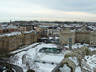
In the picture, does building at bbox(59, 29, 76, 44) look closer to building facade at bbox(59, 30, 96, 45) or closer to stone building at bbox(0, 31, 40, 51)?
building facade at bbox(59, 30, 96, 45)

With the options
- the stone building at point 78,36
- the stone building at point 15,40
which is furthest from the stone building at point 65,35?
the stone building at point 15,40

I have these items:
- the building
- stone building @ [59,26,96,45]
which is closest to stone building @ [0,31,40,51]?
the building

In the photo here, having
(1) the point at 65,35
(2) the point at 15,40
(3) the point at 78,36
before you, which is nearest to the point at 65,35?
(1) the point at 65,35

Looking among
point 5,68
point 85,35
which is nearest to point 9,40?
point 5,68

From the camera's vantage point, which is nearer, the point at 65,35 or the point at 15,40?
the point at 15,40

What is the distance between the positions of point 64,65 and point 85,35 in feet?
109

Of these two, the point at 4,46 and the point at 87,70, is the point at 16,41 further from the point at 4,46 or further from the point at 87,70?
the point at 87,70

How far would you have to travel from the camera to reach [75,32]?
145ft

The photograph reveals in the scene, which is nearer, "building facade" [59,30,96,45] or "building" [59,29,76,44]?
"building facade" [59,30,96,45]

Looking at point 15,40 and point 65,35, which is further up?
point 65,35

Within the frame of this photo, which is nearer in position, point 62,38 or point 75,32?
point 62,38

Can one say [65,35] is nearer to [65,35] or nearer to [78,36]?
[65,35]

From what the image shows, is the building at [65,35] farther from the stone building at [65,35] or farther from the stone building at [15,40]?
the stone building at [15,40]

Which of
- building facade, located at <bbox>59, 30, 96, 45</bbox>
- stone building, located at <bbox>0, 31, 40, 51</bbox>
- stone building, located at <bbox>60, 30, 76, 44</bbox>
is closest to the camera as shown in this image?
stone building, located at <bbox>0, 31, 40, 51</bbox>
